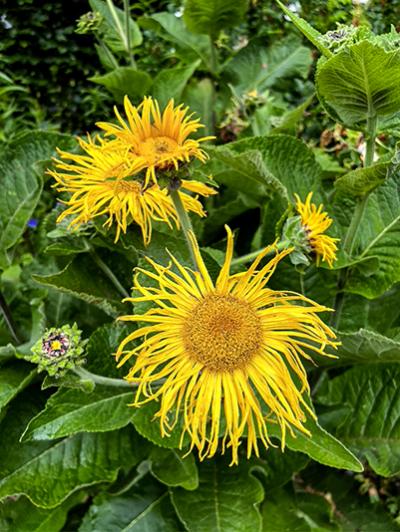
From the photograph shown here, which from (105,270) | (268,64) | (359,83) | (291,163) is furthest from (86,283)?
Result: (268,64)

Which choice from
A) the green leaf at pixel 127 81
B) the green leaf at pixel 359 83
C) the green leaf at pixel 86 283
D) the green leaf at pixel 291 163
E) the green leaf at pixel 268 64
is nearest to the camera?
the green leaf at pixel 359 83

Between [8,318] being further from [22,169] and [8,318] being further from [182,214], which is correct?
[182,214]

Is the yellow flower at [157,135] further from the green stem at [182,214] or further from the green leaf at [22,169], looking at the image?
the green leaf at [22,169]

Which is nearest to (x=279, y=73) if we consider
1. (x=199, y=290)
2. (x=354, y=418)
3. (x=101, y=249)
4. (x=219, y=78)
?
(x=219, y=78)

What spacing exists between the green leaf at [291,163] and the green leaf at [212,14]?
42 cm

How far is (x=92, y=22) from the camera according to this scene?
55.1 inches

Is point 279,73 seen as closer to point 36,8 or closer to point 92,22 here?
point 92,22

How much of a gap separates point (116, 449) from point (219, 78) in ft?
2.92

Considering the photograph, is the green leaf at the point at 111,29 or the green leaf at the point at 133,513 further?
the green leaf at the point at 111,29

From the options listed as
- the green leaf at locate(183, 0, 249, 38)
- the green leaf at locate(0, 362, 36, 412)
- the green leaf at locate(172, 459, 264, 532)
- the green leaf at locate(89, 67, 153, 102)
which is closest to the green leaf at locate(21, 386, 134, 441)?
the green leaf at locate(0, 362, 36, 412)

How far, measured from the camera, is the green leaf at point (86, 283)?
973 millimetres

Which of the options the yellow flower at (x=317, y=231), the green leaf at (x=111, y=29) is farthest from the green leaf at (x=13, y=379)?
the green leaf at (x=111, y=29)

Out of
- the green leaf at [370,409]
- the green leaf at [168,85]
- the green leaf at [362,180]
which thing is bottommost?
the green leaf at [370,409]

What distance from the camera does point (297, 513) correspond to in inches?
45.5
